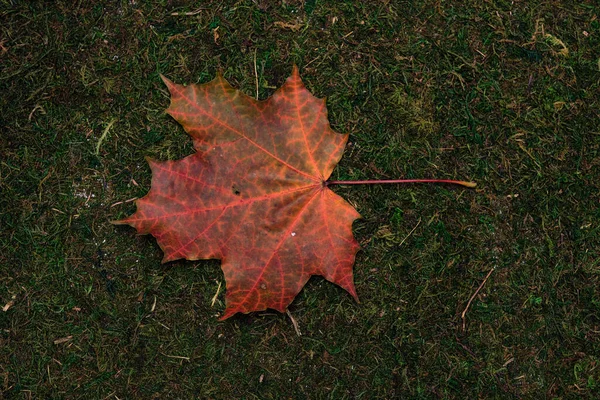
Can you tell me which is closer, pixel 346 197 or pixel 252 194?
pixel 252 194

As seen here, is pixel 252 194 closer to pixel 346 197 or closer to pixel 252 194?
pixel 252 194

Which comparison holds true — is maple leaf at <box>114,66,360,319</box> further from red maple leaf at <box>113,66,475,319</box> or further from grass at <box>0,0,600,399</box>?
grass at <box>0,0,600,399</box>

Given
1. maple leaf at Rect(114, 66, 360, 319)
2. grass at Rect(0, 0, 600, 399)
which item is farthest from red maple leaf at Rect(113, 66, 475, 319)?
grass at Rect(0, 0, 600, 399)

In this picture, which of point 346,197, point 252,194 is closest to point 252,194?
point 252,194

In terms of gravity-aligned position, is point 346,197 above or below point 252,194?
below

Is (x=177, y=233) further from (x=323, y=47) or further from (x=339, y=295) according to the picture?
(x=323, y=47)
